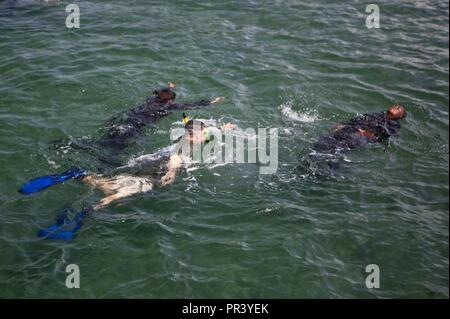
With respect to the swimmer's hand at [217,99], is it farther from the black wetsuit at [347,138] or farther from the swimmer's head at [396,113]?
the swimmer's head at [396,113]

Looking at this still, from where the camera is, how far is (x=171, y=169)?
11281 millimetres

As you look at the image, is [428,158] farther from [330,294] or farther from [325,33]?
[325,33]

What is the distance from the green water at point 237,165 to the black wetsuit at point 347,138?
35 centimetres

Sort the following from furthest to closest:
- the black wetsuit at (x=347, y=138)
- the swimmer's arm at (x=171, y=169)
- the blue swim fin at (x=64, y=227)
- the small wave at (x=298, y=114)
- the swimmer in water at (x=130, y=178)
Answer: the small wave at (x=298, y=114), the black wetsuit at (x=347, y=138), the swimmer's arm at (x=171, y=169), the swimmer in water at (x=130, y=178), the blue swim fin at (x=64, y=227)

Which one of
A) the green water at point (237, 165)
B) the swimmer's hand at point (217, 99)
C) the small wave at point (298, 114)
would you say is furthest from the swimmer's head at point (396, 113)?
the swimmer's hand at point (217, 99)

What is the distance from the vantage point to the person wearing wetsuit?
12.6 m

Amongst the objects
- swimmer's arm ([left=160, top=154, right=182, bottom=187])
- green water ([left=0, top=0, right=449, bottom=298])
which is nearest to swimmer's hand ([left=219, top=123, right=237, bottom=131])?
green water ([left=0, top=0, right=449, bottom=298])

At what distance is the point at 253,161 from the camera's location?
12062 millimetres

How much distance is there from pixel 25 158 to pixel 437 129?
10567 millimetres

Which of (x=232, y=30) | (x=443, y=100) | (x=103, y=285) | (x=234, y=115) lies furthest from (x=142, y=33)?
(x=103, y=285)

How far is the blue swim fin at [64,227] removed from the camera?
31.3 feet

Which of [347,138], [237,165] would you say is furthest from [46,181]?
[347,138]

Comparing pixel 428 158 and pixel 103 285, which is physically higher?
pixel 428 158

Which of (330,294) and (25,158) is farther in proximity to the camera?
(25,158)
